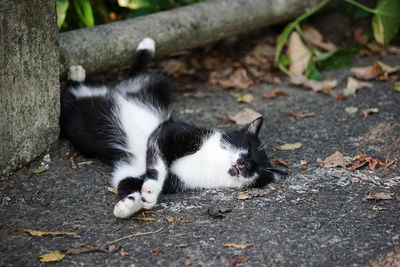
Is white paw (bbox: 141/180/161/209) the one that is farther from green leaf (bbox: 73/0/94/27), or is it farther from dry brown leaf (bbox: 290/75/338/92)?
dry brown leaf (bbox: 290/75/338/92)

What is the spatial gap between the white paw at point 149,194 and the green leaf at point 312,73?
223 centimetres

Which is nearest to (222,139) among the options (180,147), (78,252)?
(180,147)

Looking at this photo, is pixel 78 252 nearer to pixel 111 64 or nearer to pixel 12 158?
pixel 12 158

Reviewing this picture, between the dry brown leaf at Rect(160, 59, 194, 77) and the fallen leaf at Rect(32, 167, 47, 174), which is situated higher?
the dry brown leaf at Rect(160, 59, 194, 77)

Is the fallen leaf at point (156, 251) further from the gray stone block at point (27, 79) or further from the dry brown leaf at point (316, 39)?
the dry brown leaf at point (316, 39)

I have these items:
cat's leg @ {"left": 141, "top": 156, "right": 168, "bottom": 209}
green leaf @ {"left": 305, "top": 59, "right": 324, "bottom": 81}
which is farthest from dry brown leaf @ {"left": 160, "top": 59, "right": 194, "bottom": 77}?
cat's leg @ {"left": 141, "top": 156, "right": 168, "bottom": 209}

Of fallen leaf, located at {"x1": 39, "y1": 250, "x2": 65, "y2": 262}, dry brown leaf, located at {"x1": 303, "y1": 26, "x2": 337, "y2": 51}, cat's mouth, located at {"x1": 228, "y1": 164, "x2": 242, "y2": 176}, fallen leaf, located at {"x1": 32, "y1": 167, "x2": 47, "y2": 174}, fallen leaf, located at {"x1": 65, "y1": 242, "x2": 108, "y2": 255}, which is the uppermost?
dry brown leaf, located at {"x1": 303, "y1": 26, "x2": 337, "y2": 51}

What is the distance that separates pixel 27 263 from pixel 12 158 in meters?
0.77

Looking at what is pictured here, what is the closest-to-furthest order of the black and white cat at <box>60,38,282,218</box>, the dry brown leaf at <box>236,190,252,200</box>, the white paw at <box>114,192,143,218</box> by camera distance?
the white paw at <box>114,192,143,218</box> → the dry brown leaf at <box>236,190,252,200</box> → the black and white cat at <box>60,38,282,218</box>

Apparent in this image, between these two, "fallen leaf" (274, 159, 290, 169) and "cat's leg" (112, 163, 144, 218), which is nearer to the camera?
"cat's leg" (112, 163, 144, 218)

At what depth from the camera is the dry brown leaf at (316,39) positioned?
186 inches

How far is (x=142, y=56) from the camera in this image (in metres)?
3.47

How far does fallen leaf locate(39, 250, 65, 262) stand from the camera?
80.3 inches

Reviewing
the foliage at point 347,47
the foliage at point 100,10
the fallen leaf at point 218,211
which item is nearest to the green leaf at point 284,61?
the foliage at point 347,47
